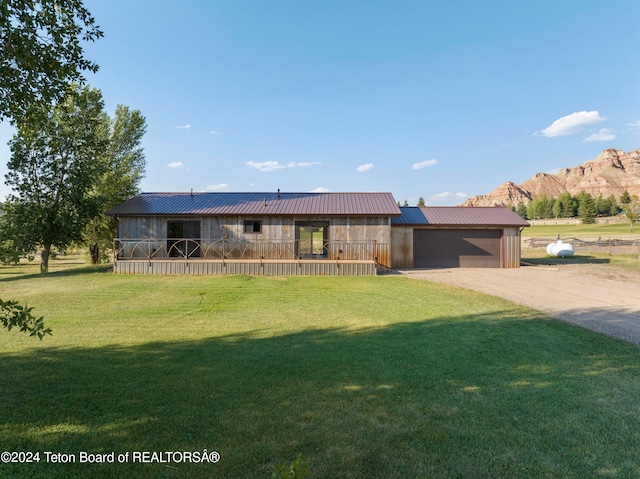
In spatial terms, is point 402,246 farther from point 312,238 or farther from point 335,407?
point 335,407

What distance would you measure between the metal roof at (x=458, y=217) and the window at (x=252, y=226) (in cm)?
702

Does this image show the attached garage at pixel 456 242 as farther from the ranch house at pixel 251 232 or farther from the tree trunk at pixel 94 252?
the tree trunk at pixel 94 252

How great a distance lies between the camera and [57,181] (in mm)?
17188

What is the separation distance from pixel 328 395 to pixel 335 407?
0.92 feet

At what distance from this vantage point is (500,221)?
18.0 metres

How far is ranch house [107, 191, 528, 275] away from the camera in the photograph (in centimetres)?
1523

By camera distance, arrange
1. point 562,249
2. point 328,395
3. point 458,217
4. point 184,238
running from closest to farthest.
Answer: point 328,395 → point 184,238 → point 458,217 → point 562,249

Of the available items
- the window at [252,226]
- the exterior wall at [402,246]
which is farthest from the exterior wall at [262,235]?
the exterior wall at [402,246]

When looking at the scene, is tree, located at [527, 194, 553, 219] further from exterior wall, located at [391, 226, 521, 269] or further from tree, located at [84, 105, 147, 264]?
tree, located at [84, 105, 147, 264]

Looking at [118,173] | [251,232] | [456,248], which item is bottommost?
[456,248]

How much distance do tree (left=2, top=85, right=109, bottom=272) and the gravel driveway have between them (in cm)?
1686

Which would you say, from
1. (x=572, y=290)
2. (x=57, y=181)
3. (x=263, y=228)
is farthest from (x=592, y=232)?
(x=57, y=181)

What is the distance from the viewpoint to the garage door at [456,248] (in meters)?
18.2

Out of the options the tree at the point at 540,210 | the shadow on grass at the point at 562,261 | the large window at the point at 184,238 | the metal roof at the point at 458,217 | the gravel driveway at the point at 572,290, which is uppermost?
the tree at the point at 540,210
